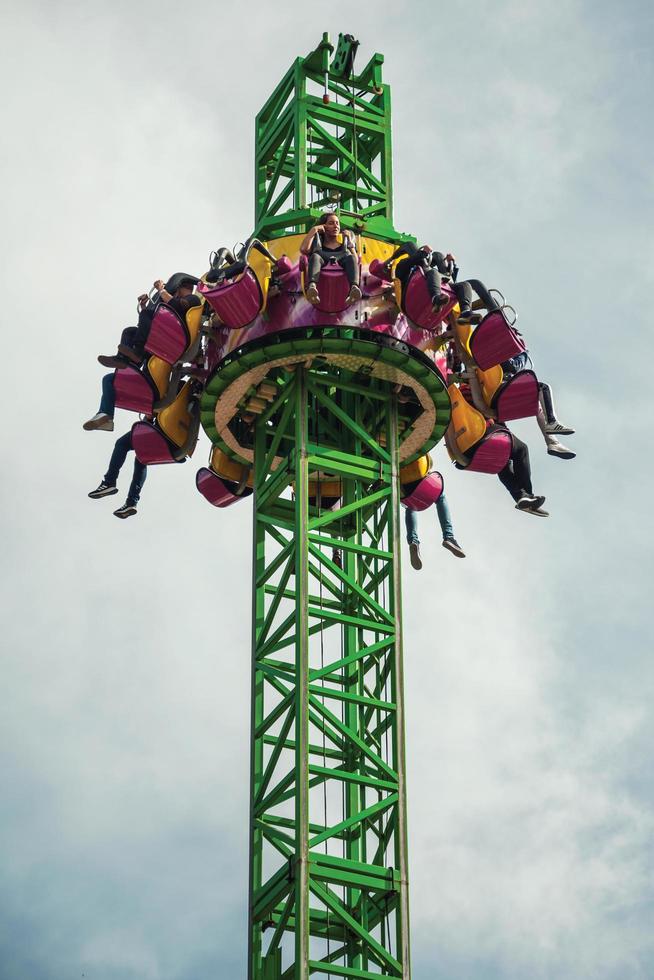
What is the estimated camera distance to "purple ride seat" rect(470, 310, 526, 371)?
5269 centimetres

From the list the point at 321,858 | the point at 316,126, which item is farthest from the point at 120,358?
the point at 321,858

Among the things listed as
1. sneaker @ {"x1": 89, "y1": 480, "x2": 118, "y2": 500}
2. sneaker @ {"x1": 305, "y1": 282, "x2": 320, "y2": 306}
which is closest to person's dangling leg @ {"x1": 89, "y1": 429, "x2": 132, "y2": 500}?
sneaker @ {"x1": 89, "y1": 480, "x2": 118, "y2": 500}

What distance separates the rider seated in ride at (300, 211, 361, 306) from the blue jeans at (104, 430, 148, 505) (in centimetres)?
583

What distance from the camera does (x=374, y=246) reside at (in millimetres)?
53688

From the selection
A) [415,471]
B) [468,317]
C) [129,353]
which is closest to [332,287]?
[468,317]

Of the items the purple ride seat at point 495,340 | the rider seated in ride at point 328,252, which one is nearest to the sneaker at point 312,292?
the rider seated in ride at point 328,252

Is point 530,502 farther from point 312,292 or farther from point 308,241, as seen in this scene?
point 308,241

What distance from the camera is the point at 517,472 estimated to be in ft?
183

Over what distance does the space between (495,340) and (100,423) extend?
8.01 m

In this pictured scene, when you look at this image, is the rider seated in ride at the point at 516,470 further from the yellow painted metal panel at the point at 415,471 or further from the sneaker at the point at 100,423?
the sneaker at the point at 100,423

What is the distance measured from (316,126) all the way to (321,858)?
16.3 meters

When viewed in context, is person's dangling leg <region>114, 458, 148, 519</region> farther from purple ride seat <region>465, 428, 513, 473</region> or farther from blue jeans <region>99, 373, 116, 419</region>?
purple ride seat <region>465, 428, 513, 473</region>

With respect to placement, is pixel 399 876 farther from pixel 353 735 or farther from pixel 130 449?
pixel 130 449

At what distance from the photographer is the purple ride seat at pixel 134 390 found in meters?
53.5
